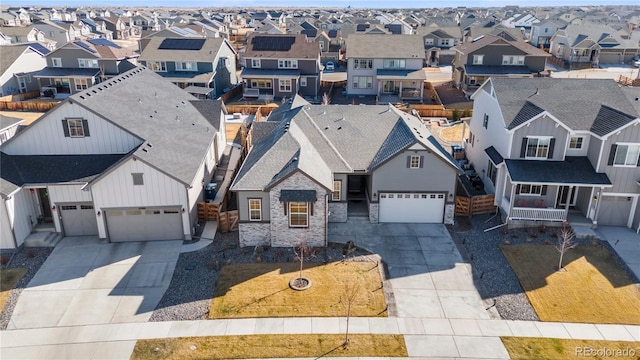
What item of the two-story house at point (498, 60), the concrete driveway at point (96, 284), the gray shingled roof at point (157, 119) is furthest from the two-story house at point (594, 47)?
the concrete driveway at point (96, 284)

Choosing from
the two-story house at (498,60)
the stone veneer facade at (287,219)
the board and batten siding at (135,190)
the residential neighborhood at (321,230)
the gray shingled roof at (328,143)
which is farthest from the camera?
the two-story house at (498,60)

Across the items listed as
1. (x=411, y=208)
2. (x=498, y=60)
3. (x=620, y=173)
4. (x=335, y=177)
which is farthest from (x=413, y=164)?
(x=498, y=60)

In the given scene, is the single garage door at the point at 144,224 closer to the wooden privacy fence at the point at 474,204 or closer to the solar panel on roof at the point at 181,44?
the wooden privacy fence at the point at 474,204

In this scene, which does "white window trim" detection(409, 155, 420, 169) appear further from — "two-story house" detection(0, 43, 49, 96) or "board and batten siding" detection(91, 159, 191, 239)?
"two-story house" detection(0, 43, 49, 96)

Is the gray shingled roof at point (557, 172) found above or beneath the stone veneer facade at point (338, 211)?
above

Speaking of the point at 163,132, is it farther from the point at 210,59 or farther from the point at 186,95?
the point at 210,59

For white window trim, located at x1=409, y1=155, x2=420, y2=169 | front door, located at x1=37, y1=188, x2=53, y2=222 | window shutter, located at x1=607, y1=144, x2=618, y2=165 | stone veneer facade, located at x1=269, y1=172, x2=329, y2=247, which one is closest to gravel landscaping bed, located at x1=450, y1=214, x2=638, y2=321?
white window trim, located at x1=409, y1=155, x2=420, y2=169
